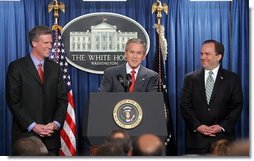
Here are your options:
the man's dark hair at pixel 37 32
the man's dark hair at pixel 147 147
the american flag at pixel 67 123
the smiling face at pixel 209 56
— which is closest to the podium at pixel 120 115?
the man's dark hair at pixel 147 147

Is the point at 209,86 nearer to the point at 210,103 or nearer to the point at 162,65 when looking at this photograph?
the point at 210,103

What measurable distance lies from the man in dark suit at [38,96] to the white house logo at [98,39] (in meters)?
1.56

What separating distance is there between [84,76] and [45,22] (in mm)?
846

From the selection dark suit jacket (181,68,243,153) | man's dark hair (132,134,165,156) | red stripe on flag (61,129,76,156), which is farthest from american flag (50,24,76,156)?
man's dark hair (132,134,165,156)

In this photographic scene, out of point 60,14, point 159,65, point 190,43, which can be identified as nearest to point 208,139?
point 159,65

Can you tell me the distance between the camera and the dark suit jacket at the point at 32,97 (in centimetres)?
446

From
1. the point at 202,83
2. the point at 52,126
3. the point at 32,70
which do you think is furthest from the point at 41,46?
the point at 202,83

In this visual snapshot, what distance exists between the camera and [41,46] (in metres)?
4.68

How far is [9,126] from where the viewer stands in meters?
6.29

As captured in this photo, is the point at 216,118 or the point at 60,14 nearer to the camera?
the point at 216,118

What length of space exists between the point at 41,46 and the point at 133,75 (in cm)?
102

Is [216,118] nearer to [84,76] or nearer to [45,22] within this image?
[84,76]

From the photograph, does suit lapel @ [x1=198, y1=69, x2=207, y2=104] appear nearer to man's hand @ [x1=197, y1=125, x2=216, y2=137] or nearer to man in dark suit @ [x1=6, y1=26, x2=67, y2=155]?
man's hand @ [x1=197, y1=125, x2=216, y2=137]

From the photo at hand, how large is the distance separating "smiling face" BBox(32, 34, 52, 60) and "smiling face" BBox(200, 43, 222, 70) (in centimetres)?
157
